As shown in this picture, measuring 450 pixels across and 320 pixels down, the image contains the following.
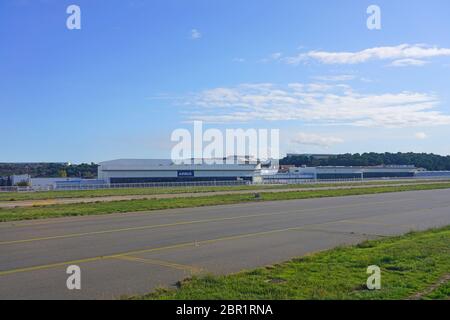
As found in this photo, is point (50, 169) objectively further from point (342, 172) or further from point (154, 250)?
point (154, 250)

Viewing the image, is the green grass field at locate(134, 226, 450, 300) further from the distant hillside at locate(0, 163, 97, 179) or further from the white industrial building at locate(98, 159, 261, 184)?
the distant hillside at locate(0, 163, 97, 179)

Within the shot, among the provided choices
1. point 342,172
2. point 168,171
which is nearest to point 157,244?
point 168,171

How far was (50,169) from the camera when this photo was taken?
164 metres

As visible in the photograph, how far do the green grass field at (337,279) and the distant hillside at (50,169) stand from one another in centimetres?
13044

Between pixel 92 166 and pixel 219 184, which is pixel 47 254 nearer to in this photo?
pixel 219 184

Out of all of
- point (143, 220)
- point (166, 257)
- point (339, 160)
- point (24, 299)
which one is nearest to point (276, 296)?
point (24, 299)

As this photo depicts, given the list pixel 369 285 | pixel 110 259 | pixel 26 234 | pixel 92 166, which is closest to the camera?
pixel 369 285

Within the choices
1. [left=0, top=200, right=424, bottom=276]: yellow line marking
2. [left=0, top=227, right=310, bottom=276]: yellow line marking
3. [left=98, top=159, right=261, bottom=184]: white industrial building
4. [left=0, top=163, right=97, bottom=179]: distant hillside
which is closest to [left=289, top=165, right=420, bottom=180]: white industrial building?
[left=98, top=159, right=261, bottom=184]: white industrial building

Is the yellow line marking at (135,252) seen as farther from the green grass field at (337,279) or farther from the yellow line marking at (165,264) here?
the green grass field at (337,279)

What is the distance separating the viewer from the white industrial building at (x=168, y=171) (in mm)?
99750

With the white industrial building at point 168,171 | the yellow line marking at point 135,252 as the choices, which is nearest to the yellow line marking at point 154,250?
the yellow line marking at point 135,252

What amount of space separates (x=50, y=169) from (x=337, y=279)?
16538cm
